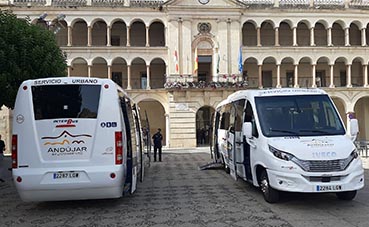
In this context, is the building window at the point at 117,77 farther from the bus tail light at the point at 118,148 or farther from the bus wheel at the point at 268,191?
the bus wheel at the point at 268,191

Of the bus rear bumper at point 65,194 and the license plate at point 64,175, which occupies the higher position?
the license plate at point 64,175

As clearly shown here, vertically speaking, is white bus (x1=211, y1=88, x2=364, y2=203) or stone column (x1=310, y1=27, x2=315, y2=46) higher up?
stone column (x1=310, y1=27, x2=315, y2=46)

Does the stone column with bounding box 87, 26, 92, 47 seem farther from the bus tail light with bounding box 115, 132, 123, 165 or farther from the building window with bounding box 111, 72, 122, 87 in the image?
the bus tail light with bounding box 115, 132, 123, 165

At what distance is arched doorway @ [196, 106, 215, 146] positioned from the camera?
3884cm

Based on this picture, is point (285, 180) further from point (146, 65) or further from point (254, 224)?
point (146, 65)

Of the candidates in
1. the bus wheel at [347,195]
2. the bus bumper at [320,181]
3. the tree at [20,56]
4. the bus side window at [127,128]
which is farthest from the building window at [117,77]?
the bus bumper at [320,181]

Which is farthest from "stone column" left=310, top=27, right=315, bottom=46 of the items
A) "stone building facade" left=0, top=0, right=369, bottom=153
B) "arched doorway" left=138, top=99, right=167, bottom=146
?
"arched doorway" left=138, top=99, right=167, bottom=146

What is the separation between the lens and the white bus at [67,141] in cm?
834

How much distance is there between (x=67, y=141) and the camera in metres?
8.45

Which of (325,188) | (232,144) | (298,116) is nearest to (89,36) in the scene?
(232,144)

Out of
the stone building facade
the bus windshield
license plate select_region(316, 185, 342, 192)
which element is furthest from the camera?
the stone building facade

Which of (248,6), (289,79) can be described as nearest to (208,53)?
(248,6)

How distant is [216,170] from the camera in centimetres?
→ 1645

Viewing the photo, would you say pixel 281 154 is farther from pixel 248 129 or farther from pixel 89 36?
pixel 89 36
